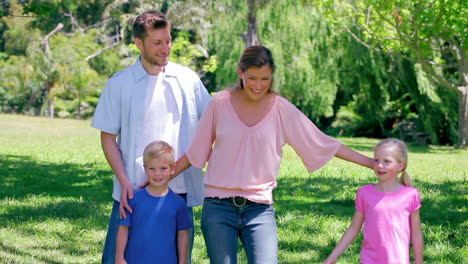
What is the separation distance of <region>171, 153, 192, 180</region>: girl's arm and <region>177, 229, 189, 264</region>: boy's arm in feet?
1.08

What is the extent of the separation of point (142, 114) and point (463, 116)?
24050mm

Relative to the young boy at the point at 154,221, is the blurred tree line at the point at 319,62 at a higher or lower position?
higher

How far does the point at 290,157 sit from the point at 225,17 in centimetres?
1535

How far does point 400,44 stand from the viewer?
24.1 m

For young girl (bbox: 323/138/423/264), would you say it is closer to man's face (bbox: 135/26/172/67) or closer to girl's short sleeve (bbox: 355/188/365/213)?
girl's short sleeve (bbox: 355/188/365/213)

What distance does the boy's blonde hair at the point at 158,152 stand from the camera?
3.87 meters

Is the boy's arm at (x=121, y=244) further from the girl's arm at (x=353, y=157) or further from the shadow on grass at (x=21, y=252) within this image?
the shadow on grass at (x=21, y=252)

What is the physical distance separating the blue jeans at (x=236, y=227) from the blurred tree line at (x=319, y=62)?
1681 cm

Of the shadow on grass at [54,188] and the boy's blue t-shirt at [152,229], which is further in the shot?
the shadow on grass at [54,188]

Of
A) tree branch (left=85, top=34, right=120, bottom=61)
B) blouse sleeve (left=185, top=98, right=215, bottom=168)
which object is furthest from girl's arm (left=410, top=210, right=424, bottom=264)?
tree branch (left=85, top=34, right=120, bottom=61)

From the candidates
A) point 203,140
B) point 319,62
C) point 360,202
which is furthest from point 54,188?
point 319,62

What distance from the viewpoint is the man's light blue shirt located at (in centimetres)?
412

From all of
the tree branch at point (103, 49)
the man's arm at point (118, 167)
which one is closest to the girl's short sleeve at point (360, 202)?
the man's arm at point (118, 167)

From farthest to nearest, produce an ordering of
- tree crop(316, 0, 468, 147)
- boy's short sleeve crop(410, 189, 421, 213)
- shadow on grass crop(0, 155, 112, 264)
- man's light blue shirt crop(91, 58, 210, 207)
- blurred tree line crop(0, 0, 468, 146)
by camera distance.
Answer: blurred tree line crop(0, 0, 468, 146) → tree crop(316, 0, 468, 147) → shadow on grass crop(0, 155, 112, 264) → man's light blue shirt crop(91, 58, 210, 207) → boy's short sleeve crop(410, 189, 421, 213)
